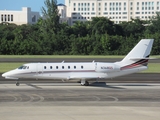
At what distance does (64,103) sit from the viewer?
2845cm

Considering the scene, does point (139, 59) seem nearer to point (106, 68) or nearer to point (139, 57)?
point (139, 57)

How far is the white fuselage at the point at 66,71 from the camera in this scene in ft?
130

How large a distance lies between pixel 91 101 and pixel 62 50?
77929mm

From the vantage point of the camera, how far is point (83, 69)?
4016 cm

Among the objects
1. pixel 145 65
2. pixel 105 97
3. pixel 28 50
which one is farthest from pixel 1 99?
pixel 28 50

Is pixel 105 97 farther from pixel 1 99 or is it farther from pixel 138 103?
pixel 1 99

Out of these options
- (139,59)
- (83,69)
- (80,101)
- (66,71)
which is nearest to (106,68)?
(83,69)

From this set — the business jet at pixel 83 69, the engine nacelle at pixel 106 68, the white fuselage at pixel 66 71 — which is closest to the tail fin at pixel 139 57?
the business jet at pixel 83 69

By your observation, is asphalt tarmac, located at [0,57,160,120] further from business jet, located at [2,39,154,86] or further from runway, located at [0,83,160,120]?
business jet, located at [2,39,154,86]

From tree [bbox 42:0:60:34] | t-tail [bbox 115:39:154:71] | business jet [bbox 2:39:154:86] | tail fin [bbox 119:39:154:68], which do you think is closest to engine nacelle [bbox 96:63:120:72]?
business jet [bbox 2:39:154:86]

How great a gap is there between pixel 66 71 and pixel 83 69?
1.51 meters

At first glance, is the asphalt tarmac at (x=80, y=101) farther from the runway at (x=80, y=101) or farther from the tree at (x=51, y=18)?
the tree at (x=51, y=18)

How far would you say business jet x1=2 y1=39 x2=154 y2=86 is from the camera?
130 ft
